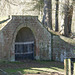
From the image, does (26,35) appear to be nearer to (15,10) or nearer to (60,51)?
(60,51)

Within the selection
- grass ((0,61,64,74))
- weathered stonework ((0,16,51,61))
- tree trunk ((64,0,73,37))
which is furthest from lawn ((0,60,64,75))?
tree trunk ((64,0,73,37))

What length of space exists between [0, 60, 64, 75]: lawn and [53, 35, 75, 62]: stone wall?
32.4 inches

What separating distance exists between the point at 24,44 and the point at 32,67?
3240mm

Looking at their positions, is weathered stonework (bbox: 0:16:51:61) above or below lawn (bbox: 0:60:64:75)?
above

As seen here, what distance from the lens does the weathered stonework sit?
16.0 m

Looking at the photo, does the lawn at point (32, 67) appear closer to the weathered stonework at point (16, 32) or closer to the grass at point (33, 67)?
the grass at point (33, 67)

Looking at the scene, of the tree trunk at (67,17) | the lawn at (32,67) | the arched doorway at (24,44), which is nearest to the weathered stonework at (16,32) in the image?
the arched doorway at (24,44)

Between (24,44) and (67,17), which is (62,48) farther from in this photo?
(67,17)

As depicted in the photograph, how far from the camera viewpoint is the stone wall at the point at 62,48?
1734 centimetres

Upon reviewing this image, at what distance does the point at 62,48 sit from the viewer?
17.6 metres

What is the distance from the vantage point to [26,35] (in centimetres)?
1816

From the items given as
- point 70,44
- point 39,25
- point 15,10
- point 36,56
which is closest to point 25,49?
point 36,56

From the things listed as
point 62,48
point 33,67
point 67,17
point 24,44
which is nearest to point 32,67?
point 33,67

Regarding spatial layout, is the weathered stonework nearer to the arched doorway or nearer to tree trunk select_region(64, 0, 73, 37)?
the arched doorway
